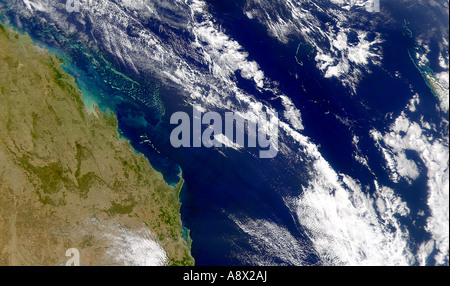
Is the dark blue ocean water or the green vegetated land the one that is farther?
the dark blue ocean water

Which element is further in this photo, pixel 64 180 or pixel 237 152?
pixel 237 152

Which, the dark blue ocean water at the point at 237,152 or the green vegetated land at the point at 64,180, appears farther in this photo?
the dark blue ocean water at the point at 237,152

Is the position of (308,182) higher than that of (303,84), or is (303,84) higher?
(303,84)
